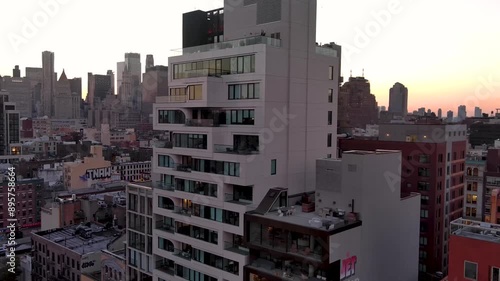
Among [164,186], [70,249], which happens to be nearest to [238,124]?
[164,186]

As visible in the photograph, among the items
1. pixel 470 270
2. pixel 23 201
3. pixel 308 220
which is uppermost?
pixel 308 220

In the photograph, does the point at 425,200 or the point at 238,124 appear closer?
the point at 238,124

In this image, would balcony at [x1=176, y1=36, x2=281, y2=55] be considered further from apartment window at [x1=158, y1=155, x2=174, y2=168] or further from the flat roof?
the flat roof

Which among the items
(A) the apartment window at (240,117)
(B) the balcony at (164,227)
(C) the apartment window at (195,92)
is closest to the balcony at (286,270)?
(A) the apartment window at (240,117)

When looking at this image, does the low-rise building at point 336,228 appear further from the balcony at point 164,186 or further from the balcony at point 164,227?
the balcony at point 164,186

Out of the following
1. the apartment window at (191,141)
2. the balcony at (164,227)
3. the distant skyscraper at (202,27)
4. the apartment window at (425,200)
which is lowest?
the balcony at (164,227)

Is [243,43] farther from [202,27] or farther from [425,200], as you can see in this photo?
[425,200]

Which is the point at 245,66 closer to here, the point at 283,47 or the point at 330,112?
the point at 283,47
